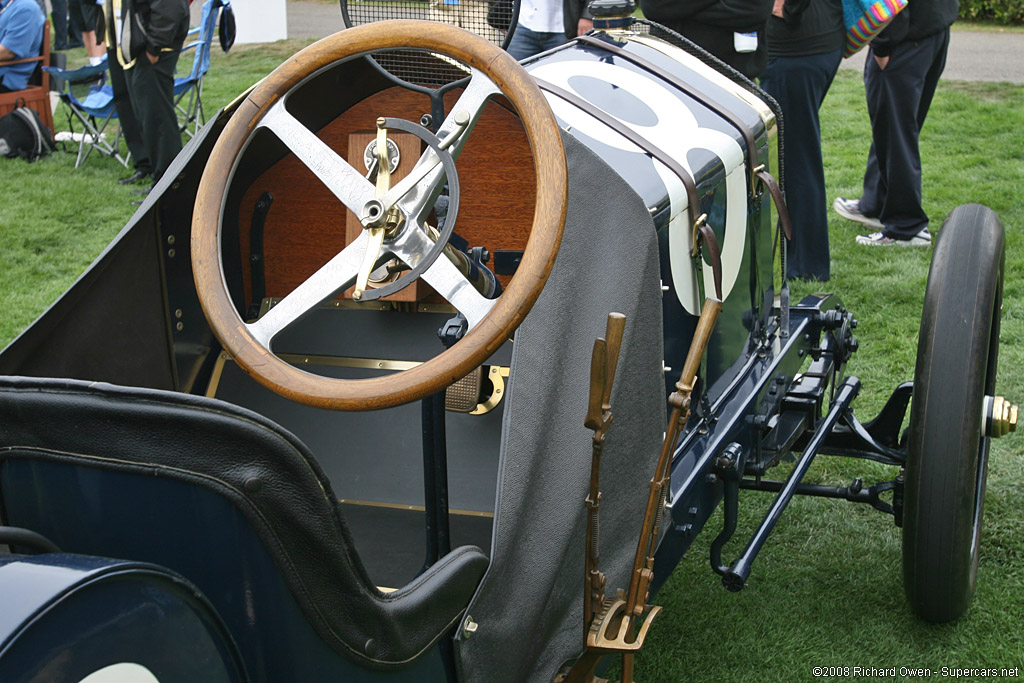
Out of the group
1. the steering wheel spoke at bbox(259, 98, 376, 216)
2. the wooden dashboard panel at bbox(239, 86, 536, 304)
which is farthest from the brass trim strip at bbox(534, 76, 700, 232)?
the steering wheel spoke at bbox(259, 98, 376, 216)

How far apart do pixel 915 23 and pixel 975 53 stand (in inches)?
247

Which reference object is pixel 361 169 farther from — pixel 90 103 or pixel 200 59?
pixel 90 103

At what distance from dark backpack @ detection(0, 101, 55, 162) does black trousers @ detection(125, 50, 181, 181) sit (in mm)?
1669

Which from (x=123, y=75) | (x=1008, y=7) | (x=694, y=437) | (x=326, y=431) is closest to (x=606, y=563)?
(x=694, y=437)

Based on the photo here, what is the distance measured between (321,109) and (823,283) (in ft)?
10.3

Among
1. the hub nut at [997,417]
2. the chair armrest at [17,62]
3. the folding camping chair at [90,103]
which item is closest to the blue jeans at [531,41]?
the hub nut at [997,417]

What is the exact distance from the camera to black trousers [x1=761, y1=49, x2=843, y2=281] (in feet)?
14.9

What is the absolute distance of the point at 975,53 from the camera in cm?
1031

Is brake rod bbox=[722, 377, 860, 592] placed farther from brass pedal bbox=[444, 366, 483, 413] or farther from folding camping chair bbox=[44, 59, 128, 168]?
folding camping chair bbox=[44, 59, 128, 168]

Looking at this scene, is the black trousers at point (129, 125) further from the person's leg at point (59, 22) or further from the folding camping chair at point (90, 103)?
the person's leg at point (59, 22)

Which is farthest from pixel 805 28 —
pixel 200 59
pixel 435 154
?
pixel 200 59

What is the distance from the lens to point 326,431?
2502mm

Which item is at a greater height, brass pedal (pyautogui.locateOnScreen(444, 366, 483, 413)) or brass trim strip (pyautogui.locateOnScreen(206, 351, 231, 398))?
brass pedal (pyautogui.locateOnScreen(444, 366, 483, 413))

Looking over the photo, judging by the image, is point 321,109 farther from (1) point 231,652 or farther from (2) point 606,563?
(1) point 231,652
